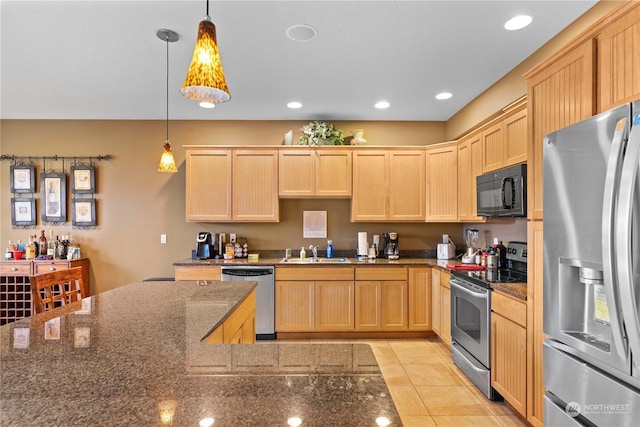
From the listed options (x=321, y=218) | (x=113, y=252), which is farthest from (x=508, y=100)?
(x=113, y=252)

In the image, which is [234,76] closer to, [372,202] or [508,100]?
[372,202]

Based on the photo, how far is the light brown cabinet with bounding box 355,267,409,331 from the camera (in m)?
3.95

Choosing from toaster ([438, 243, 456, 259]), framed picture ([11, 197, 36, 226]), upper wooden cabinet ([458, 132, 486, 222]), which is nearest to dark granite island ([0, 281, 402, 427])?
upper wooden cabinet ([458, 132, 486, 222])

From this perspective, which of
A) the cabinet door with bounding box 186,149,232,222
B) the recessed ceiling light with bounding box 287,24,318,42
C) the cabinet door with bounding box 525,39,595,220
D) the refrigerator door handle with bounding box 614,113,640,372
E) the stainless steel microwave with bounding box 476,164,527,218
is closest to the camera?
the refrigerator door handle with bounding box 614,113,640,372

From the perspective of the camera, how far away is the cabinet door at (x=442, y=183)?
3.99 meters

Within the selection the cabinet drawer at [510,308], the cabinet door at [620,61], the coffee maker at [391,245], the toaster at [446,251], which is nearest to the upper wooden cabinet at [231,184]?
the coffee maker at [391,245]

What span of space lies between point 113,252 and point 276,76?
3253 millimetres

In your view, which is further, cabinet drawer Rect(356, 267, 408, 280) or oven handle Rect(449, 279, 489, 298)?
cabinet drawer Rect(356, 267, 408, 280)

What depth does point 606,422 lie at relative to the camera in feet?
4.42

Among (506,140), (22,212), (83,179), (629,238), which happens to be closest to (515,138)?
(506,140)

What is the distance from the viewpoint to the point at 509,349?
2.29 metres

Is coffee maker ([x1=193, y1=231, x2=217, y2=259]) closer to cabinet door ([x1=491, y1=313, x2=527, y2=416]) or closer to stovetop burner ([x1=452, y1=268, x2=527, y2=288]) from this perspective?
stovetop burner ([x1=452, y1=268, x2=527, y2=288])

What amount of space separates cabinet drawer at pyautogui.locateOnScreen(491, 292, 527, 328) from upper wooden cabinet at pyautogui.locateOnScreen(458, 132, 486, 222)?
46.2 inches

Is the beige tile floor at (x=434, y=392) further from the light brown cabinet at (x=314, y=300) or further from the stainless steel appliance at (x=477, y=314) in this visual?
the light brown cabinet at (x=314, y=300)
